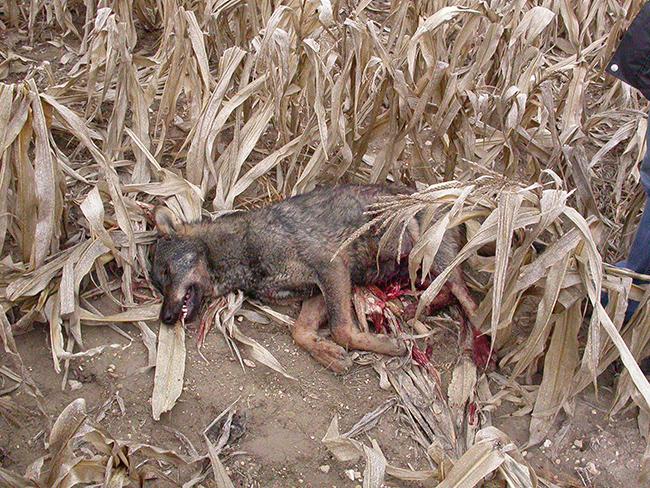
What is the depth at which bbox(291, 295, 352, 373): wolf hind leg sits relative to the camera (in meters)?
3.84

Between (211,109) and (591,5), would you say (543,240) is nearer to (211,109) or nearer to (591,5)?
(211,109)

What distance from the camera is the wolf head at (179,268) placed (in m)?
4.02

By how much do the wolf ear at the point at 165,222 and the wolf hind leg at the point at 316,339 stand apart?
2.72 feet

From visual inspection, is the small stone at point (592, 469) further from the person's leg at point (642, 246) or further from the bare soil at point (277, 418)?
the person's leg at point (642, 246)

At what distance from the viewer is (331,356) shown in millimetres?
3844

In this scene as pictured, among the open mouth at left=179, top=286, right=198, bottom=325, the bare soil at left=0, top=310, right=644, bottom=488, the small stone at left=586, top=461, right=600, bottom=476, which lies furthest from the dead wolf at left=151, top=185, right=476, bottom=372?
the small stone at left=586, top=461, right=600, bottom=476

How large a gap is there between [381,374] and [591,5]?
3.55 meters

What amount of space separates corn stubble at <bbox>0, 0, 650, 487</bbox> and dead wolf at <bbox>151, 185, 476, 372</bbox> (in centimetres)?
17

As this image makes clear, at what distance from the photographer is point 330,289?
407cm

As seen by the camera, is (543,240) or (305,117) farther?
(305,117)

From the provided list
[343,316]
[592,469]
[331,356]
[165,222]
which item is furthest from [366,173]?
[592,469]

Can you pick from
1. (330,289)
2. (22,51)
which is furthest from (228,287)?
(22,51)

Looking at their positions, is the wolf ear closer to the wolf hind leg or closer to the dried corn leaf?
the dried corn leaf

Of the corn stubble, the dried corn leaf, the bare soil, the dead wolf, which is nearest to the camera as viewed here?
the corn stubble
